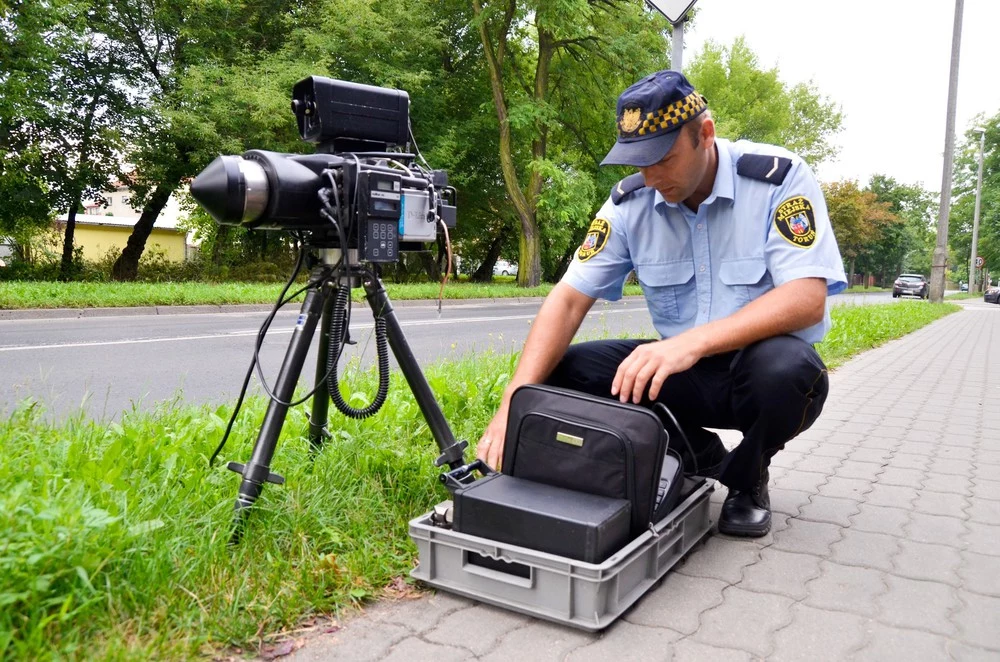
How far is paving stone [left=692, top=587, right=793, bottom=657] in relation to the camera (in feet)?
6.68

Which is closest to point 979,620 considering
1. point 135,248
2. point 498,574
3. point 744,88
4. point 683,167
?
point 498,574

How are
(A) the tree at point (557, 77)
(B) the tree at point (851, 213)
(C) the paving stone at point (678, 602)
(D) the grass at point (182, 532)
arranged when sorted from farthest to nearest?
(B) the tree at point (851, 213), (A) the tree at point (557, 77), (C) the paving stone at point (678, 602), (D) the grass at point (182, 532)

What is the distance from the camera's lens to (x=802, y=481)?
365 cm

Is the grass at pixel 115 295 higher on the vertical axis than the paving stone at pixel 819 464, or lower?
higher

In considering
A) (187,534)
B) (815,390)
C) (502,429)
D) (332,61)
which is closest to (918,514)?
(815,390)

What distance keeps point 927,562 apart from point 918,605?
0.42 m

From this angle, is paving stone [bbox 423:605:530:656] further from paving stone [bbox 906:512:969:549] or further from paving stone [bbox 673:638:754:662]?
paving stone [bbox 906:512:969:549]

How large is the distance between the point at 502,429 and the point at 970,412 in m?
4.60

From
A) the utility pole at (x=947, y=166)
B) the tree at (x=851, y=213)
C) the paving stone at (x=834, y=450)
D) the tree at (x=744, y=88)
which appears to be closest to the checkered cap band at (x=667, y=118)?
the paving stone at (x=834, y=450)

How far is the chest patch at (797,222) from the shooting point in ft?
8.66

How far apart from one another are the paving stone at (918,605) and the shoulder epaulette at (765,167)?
1.39 m

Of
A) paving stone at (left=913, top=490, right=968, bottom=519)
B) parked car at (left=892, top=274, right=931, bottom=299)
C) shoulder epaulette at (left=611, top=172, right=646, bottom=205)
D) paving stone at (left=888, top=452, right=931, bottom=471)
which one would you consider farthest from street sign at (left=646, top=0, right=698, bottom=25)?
parked car at (left=892, top=274, right=931, bottom=299)

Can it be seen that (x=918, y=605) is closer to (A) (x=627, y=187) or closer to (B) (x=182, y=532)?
(A) (x=627, y=187)

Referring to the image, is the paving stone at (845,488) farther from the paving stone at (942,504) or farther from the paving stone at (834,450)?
the paving stone at (834,450)
